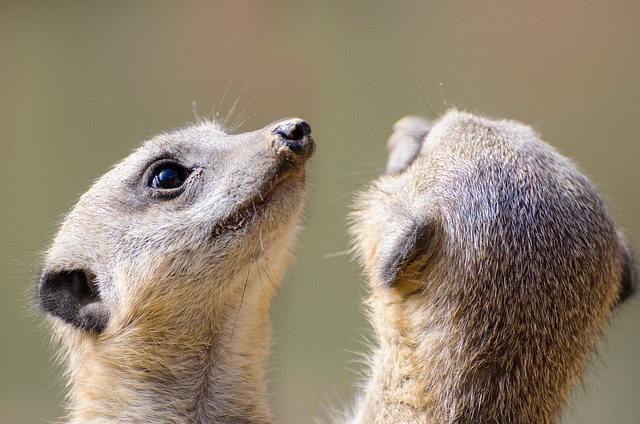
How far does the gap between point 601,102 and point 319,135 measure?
1662mm

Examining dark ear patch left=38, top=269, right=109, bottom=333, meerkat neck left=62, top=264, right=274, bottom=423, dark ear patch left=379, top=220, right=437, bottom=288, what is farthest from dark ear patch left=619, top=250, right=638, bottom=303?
dark ear patch left=38, top=269, right=109, bottom=333

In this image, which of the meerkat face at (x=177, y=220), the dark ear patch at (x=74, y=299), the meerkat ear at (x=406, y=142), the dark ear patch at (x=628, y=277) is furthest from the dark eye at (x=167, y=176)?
the dark ear patch at (x=628, y=277)

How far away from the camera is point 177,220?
2.38m

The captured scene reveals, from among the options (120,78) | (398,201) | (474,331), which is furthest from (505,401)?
(120,78)

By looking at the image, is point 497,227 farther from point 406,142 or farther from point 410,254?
point 406,142

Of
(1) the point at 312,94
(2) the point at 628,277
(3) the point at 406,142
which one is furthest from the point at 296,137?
(1) the point at 312,94

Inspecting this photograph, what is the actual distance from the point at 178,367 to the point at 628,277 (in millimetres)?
1413

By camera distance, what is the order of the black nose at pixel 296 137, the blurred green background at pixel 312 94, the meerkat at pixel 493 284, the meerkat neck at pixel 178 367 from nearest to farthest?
the meerkat at pixel 493 284, the black nose at pixel 296 137, the meerkat neck at pixel 178 367, the blurred green background at pixel 312 94

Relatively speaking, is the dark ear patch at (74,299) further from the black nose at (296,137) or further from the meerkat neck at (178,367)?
the black nose at (296,137)

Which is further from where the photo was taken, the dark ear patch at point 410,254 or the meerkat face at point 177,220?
the meerkat face at point 177,220

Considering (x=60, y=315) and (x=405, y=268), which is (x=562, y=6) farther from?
(x=60, y=315)

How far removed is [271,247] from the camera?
239cm

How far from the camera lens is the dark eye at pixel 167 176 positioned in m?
2.48

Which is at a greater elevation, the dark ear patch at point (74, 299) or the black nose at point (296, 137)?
the black nose at point (296, 137)
